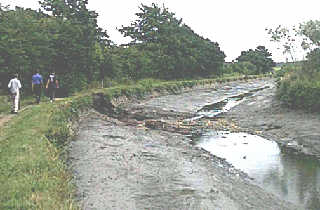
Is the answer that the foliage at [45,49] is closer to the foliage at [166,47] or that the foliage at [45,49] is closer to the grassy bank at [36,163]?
the grassy bank at [36,163]

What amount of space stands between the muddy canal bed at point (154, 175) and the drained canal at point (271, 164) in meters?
0.51

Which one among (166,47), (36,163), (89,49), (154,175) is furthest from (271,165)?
(166,47)

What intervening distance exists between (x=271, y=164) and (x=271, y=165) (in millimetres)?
165

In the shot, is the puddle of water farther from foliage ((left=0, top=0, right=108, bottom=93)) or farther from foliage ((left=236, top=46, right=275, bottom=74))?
foliage ((left=236, top=46, right=275, bottom=74))

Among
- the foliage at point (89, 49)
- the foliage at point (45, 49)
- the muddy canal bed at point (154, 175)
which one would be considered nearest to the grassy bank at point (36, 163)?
the muddy canal bed at point (154, 175)

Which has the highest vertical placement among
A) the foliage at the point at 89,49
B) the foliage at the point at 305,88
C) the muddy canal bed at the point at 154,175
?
the foliage at the point at 89,49

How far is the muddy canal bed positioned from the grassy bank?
79 cm

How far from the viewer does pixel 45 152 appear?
1106cm

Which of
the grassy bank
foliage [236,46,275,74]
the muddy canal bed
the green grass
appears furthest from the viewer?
foliage [236,46,275,74]

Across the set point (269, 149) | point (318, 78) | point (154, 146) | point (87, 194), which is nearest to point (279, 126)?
point (269, 149)

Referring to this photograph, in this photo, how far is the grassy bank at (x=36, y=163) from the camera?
24.2ft

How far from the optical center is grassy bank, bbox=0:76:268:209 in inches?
291

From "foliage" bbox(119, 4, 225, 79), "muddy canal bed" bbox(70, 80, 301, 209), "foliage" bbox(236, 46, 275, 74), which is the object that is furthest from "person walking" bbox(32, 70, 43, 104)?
"foliage" bbox(236, 46, 275, 74)

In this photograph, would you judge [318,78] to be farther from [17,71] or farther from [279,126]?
[17,71]
